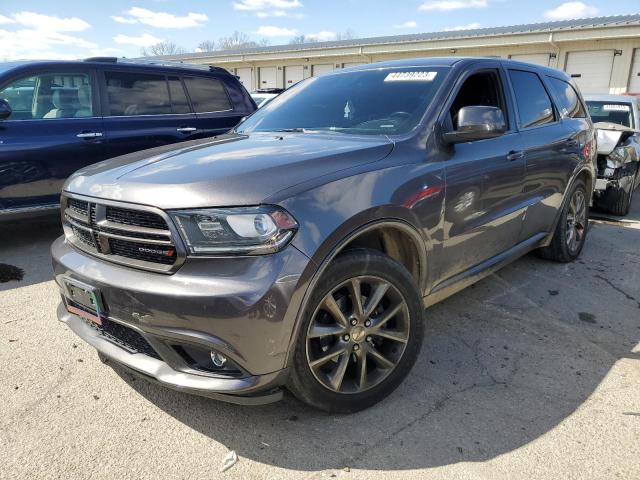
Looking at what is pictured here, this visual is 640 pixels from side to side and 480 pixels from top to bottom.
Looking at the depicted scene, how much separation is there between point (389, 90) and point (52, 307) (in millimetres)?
2949

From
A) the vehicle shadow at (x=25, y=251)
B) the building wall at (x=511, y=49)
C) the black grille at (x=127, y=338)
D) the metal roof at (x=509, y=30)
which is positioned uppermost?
the metal roof at (x=509, y=30)

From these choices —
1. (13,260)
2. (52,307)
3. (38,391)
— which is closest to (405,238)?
(38,391)

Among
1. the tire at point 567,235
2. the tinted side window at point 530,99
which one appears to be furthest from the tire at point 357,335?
the tire at point 567,235

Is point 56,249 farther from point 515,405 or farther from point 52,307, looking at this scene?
point 515,405

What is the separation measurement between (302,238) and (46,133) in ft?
13.7

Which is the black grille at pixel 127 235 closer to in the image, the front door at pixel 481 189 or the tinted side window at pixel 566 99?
the front door at pixel 481 189

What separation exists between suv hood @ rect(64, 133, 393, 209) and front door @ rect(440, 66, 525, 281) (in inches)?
23.5

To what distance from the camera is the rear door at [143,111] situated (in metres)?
5.67

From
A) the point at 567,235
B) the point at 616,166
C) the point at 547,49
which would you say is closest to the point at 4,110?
the point at 567,235

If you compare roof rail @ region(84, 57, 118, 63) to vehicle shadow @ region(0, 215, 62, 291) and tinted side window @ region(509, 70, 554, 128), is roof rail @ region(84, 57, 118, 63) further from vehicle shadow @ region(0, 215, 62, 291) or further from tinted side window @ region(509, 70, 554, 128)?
tinted side window @ region(509, 70, 554, 128)

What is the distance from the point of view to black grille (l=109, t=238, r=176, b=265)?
221 cm

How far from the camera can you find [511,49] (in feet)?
72.8

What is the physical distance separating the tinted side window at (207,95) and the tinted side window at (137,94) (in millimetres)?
347

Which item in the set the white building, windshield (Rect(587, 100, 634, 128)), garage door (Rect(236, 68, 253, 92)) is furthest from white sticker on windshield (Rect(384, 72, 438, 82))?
garage door (Rect(236, 68, 253, 92))
